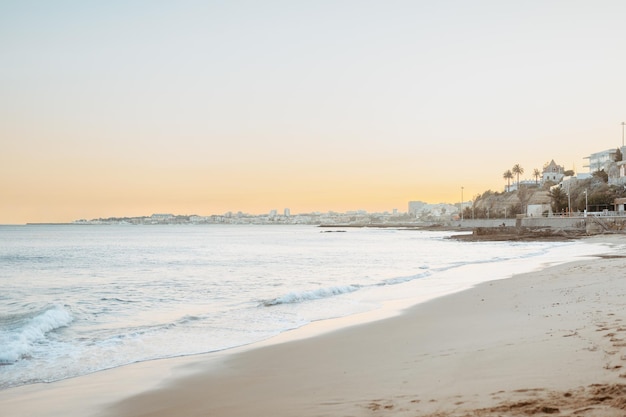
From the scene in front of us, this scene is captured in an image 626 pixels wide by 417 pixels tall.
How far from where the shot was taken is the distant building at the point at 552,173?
150750mm

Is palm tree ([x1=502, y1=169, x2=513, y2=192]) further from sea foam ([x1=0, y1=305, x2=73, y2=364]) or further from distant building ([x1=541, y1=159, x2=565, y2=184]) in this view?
sea foam ([x1=0, y1=305, x2=73, y2=364])

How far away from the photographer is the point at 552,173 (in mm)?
153375

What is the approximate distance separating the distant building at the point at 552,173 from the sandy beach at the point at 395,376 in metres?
152

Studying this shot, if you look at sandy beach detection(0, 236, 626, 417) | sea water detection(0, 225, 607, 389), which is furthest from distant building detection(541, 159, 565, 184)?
sandy beach detection(0, 236, 626, 417)

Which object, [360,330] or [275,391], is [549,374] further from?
[360,330]

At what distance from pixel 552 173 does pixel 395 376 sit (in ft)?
534

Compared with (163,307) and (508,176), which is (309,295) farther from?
(508,176)

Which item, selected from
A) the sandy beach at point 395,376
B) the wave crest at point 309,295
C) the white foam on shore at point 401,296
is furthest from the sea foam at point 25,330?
the wave crest at point 309,295

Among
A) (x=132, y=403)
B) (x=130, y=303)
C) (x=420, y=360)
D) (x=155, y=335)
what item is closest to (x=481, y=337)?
(x=420, y=360)

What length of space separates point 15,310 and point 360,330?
37.4 ft

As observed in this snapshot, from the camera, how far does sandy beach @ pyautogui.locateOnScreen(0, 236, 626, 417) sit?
5.41m

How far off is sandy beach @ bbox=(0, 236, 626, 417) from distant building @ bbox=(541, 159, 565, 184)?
152 m

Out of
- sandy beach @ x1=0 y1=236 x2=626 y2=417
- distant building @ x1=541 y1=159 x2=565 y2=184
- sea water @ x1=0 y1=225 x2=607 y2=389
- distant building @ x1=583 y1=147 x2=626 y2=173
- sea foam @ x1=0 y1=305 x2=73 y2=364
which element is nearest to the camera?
sandy beach @ x1=0 y1=236 x2=626 y2=417

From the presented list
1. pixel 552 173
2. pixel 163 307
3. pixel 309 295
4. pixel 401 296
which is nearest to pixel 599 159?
pixel 552 173
